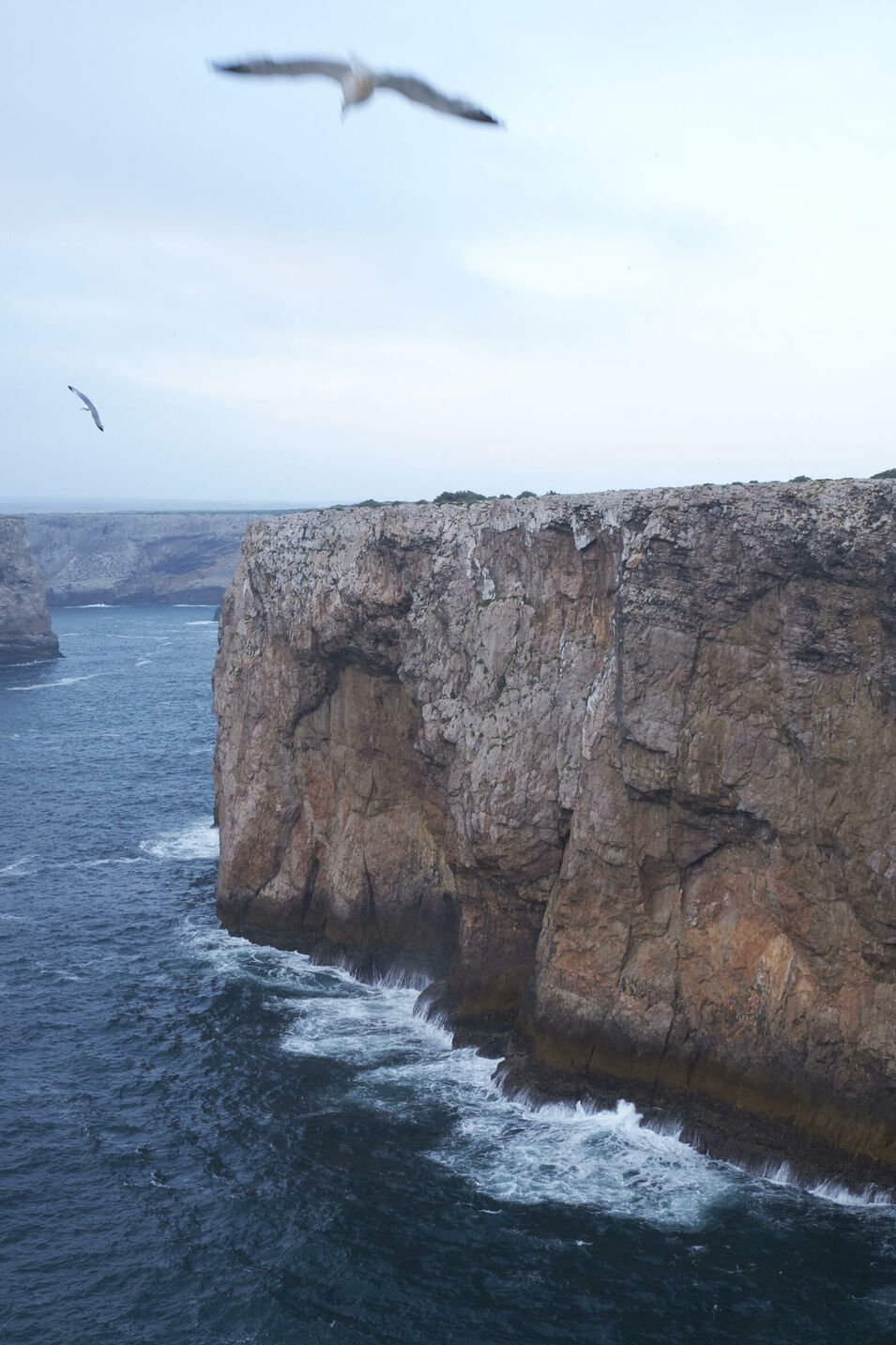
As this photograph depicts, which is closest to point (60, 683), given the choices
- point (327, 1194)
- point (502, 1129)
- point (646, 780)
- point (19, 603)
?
point (19, 603)

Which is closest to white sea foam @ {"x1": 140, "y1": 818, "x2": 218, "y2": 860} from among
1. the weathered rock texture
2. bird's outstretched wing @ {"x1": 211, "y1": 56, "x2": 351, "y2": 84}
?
bird's outstretched wing @ {"x1": 211, "y1": 56, "x2": 351, "y2": 84}

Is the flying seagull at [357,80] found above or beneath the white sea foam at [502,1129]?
above

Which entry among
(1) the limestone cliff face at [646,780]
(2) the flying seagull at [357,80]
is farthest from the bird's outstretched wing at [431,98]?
(1) the limestone cliff face at [646,780]

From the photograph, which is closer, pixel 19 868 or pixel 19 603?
pixel 19 868

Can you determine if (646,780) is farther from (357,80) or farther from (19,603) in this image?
(19,603)

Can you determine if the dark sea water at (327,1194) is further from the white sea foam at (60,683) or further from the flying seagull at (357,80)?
the white sea foam at (60,683)

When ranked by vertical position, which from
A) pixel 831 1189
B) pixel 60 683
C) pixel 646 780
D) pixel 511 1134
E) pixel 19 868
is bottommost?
pixel 511 1134

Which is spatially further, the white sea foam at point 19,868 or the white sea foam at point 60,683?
the white sea foam at point 60,683

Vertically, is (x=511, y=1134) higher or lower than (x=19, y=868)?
lower
